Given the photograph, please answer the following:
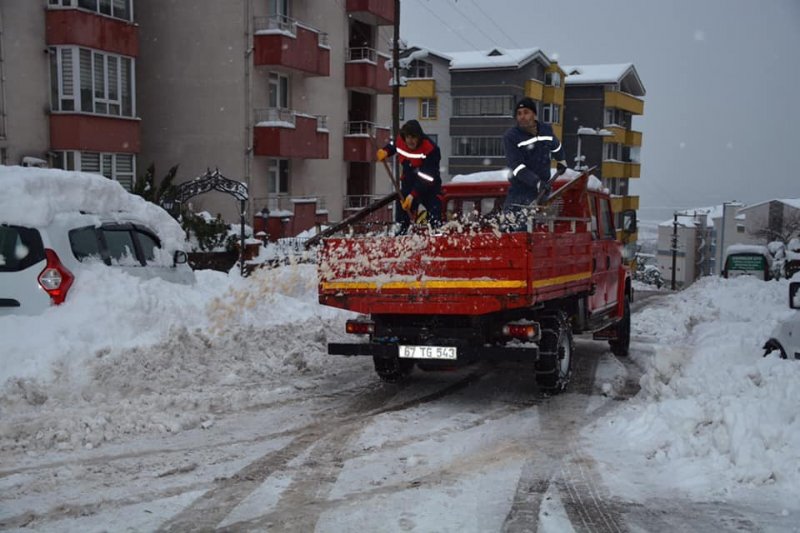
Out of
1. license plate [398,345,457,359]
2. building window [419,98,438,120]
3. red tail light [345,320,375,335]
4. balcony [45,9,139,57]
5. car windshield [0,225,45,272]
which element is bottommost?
license plate [398,345,457,359]

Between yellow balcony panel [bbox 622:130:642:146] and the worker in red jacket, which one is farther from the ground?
yellow balcony panel [bbox 622:130:642:146]

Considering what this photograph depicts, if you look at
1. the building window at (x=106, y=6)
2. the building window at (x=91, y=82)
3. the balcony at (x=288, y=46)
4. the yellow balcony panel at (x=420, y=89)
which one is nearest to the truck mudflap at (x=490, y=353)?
the building window at (x=91, y=82)

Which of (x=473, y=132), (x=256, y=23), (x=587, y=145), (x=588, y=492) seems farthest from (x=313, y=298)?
(x=587, y=145)

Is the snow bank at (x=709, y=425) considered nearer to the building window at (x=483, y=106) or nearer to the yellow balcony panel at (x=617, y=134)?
the building window at (x=483, y=106)

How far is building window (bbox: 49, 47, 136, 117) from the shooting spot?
849 inches

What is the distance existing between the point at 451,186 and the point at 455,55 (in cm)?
4630

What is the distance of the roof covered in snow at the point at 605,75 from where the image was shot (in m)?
57.9

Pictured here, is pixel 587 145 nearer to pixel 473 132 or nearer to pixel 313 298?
pixel 473 132

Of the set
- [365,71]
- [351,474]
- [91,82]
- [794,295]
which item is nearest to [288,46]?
[365,71]

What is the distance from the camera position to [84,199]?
30.6 feet

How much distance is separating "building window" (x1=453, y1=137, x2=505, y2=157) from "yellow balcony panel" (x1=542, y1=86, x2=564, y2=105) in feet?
18.2

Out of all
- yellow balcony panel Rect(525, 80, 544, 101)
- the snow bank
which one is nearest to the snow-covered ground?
the snow bank

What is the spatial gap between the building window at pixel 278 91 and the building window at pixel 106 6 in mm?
5381

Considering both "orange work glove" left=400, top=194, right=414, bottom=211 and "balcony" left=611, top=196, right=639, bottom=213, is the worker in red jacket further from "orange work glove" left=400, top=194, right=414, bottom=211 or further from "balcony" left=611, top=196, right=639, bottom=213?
"balcony" left=611, top=196, right=639, bottom=213
